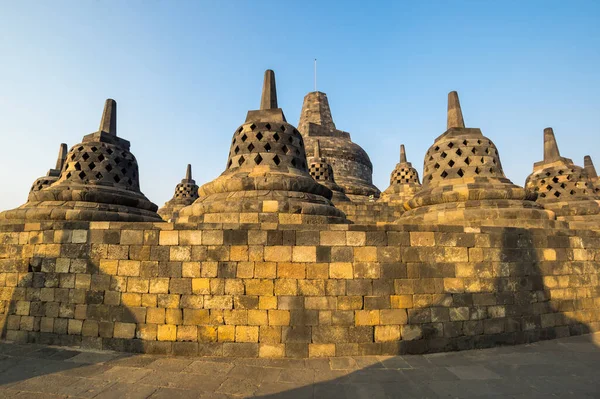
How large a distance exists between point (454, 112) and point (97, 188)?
1027 cm

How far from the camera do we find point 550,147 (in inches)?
523

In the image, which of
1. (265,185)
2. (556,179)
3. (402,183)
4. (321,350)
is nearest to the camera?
(321,350)

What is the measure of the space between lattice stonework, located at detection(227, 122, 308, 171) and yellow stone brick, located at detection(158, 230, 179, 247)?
232 centimetres

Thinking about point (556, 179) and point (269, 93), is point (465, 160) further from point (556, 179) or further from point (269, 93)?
point (556, 179)

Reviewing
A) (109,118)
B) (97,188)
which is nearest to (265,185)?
(97,188)

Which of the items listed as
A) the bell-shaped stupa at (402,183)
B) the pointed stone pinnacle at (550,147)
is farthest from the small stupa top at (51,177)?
the pointed stone pinnacle at (550,147)

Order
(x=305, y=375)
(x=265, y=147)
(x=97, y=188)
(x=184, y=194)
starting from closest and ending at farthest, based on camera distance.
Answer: (x=305, y=375), (x=265, y=147), (x=97, y=188), (x=184, y=194)

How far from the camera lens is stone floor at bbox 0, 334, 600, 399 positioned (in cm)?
357

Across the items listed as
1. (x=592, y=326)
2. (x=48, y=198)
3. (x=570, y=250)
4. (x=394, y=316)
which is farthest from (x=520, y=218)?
(x=48, y=198)

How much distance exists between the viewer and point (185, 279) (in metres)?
5.08

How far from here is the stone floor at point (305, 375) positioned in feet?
11.7

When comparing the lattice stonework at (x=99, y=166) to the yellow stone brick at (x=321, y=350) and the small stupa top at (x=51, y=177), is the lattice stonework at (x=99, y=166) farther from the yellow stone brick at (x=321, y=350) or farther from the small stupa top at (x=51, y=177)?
the yellow stone brick at (x=321, y=350)

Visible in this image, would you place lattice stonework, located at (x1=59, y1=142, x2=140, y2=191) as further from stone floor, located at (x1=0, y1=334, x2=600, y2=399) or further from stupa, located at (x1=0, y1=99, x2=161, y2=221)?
stone floor, located at (x1=0, y1=334, x2=600, y2=399)

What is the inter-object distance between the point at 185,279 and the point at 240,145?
338 centimetres
